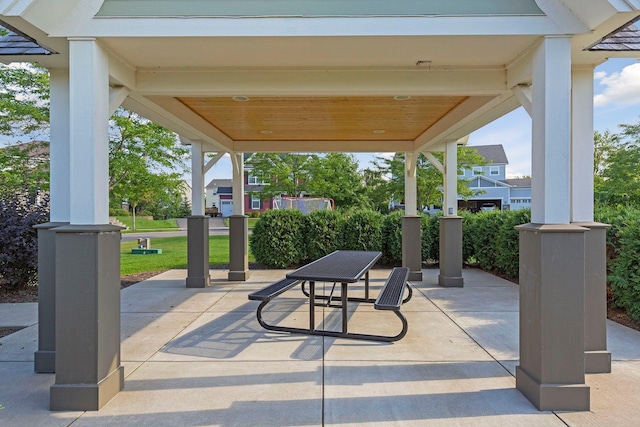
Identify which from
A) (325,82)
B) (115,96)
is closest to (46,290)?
(115,96)

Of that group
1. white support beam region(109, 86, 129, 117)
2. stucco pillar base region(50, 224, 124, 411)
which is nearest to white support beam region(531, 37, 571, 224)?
stucco pillar base region(50, 224, 124, 411)

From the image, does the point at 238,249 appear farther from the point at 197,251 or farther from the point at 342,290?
the point at 342,290

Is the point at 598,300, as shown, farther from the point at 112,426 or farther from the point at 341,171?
the point at 341,171

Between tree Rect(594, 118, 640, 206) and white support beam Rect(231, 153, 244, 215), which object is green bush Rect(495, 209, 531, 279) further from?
white support beam Rect(231, 153, 244, 215)

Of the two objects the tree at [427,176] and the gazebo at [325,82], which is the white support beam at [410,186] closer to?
the gazebo at [325,82]

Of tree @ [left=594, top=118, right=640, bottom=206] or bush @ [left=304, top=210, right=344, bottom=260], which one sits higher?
tree @ [left=594, top=118, right=640, bottom=206]

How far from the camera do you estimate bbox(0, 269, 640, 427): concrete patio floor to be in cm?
286

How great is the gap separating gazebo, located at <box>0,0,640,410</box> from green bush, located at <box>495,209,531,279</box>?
4909mm

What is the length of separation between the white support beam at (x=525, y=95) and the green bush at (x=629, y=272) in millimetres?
2663

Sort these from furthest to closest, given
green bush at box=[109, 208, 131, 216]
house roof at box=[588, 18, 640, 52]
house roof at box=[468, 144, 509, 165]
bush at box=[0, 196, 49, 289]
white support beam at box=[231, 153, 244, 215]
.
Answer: house roof at box=[468, 144, 509, 165] → green bush at box=[109, 208, 131, 216] → white support beam at box=[231, 153, 244, 215] → bush at box=[0, 196, 49, 289] → house roof at box=[588, 18, 640, 52]

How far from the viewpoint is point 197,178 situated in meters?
7.74

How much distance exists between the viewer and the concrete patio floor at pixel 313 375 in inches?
113

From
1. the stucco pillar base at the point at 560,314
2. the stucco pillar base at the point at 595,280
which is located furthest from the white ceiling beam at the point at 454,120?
the stucco pillar base at the point at 560,314

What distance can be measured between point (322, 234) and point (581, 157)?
7131 millimetres
